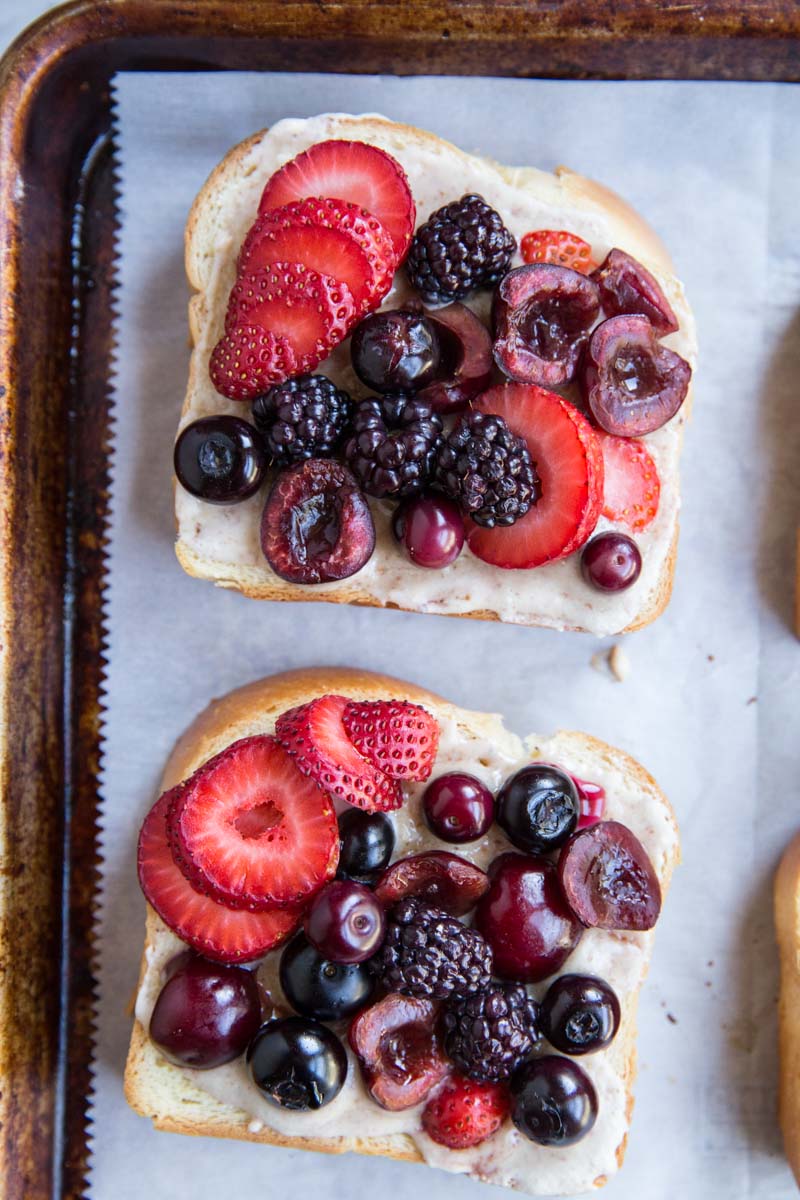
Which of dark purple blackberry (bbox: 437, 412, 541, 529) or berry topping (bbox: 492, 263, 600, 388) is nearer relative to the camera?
dark purple blackberry (bbox: 437, 412, 541, 529)

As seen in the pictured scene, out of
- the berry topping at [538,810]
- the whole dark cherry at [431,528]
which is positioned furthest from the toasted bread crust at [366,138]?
the berry topping at [538,810]

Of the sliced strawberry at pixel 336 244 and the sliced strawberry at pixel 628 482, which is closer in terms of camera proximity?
the sliced strawberry at pixel 336 244

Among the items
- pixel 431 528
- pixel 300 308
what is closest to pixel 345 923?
pixel 431 528

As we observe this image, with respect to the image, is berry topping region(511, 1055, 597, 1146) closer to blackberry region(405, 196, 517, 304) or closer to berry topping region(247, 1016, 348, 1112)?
berry topping region(247, 1016, 348, 1112)

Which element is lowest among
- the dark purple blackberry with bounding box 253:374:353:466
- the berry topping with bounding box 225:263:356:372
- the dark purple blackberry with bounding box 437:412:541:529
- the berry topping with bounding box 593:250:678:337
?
the dark purple blackberry with bounding box 437:412:541:529

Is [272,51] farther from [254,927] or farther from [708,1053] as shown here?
[708,1053]

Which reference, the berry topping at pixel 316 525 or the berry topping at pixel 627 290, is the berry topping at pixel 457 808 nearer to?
the berry topping at pixel 316 525

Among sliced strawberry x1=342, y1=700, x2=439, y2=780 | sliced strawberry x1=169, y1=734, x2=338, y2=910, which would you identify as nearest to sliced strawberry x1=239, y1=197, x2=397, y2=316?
sliced strawberry x1=342, y1=700, x2=439, y2=780
